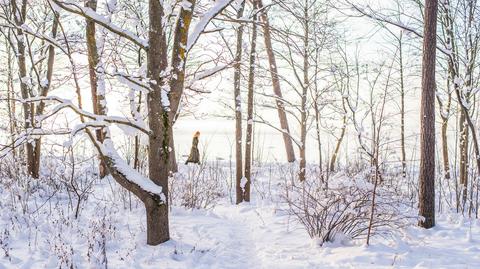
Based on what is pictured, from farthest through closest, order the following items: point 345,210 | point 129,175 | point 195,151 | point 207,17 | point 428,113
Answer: point 195,151, point 428,113, point 345,210, point 207,17, point 129,175

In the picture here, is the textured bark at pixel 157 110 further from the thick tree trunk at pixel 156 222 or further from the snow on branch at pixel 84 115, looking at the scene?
the snow on branch at pixel 84 115

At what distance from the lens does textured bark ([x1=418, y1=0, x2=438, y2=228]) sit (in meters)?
6.65

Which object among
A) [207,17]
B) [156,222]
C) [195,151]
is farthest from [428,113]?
[195,151]

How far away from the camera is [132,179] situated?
4.88 metres

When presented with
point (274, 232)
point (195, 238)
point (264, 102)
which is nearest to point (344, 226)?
point (274, 232)

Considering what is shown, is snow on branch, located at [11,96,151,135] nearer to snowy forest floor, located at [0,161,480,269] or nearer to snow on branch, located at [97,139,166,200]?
snow on branch, located at [97,139,166,200]

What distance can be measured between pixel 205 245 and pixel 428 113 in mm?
4149

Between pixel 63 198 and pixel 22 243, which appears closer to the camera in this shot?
pixel 22 243

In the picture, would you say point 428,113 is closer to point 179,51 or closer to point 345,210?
point 345,210

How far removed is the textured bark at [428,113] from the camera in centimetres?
665

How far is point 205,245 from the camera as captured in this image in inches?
217

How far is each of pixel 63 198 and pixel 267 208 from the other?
4.20 m

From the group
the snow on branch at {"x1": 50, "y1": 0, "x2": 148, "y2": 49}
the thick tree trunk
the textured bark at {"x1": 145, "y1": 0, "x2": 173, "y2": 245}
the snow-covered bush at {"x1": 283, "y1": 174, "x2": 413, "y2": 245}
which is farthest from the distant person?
the snow on branch at {"x1": 50, "y1": 0, "x2": 148, "y2": 49}

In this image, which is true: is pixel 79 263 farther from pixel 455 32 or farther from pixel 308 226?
pixel 455 32
